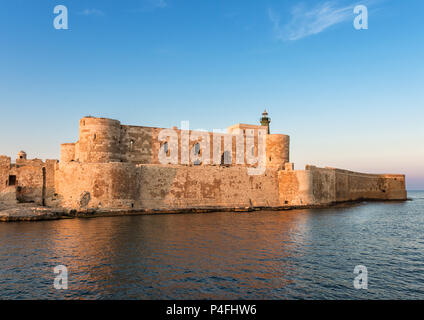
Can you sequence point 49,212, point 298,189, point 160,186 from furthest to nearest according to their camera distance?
point 298,189 → point 160,186 → point 49,212

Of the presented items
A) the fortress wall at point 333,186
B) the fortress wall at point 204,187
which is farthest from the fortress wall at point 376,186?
the fortress wall at point 204,187

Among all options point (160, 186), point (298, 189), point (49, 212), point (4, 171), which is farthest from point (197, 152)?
point (4, 171)

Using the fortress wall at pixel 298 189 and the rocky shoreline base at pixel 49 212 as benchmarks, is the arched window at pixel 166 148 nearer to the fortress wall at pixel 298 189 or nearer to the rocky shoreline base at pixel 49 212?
the rocky shoreline base at pixel 49 212

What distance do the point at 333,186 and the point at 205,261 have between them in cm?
3394

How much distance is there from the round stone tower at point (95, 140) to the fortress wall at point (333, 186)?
754 inches

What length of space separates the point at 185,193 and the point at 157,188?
2.95m

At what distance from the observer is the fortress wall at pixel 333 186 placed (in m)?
33.1

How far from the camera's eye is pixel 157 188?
27375 mm

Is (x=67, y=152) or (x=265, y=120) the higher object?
(x=265, y=120)

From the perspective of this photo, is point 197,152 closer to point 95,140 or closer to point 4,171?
point 95,140

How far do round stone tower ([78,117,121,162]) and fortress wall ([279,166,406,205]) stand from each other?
19.2m

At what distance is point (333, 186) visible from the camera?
40812mm
